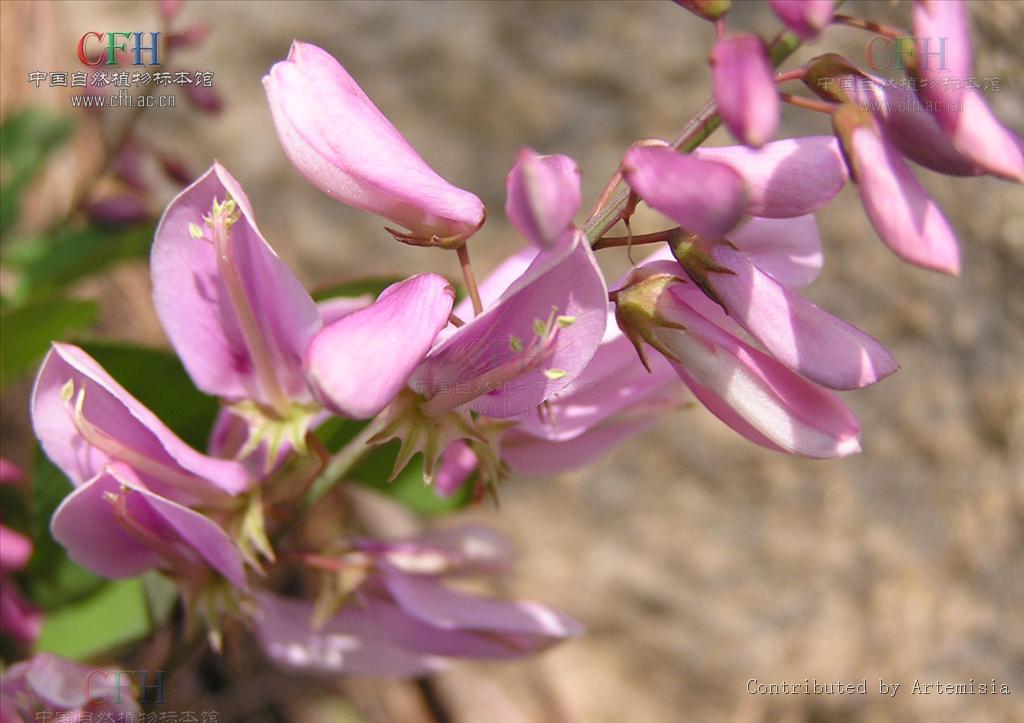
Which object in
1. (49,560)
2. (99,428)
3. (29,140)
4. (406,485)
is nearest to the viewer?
(99,428)

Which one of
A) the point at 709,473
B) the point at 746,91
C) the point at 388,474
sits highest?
the point at 746,91

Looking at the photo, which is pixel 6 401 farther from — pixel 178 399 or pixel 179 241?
pixel 179 241

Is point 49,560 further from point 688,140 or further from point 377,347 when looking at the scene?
point 688,140

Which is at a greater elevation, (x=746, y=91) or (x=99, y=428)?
(x=746, y=91)

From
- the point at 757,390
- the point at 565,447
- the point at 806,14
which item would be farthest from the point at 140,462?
the point at 806,14

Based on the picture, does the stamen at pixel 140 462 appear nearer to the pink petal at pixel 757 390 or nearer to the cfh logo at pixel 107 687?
the cfh logo at pixel 107 687

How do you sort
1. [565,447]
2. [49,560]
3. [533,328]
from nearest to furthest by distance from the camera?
1. [533,328]
2. [565,447]
3. [49,560]

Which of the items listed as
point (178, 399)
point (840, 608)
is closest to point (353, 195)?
point (178, 399)

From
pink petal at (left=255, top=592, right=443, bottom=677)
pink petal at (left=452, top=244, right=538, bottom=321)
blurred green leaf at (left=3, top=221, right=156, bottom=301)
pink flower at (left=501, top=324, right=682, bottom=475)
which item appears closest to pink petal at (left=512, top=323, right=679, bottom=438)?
pink flower at (left=501, top=324, right=682, bottom=475)
